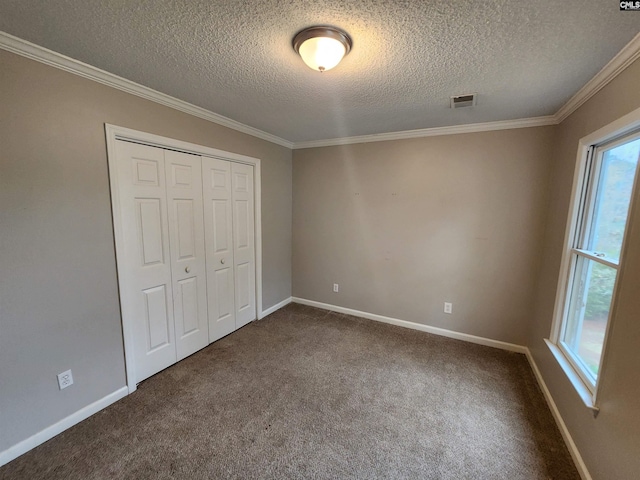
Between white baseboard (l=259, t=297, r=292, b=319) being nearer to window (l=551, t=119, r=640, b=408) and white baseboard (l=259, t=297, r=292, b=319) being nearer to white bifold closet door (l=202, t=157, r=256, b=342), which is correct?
white bifold closet door (l=202, t=157, r=256, b=342)

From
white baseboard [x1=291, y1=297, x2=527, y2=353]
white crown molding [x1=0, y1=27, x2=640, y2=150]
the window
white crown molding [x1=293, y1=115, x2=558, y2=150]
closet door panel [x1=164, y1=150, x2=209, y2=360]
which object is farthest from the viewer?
white baseboard [x1=291, y1=297, x2=527, y2=353]

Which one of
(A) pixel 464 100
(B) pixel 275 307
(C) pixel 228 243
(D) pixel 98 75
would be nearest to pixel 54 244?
(D) pixel 98 75

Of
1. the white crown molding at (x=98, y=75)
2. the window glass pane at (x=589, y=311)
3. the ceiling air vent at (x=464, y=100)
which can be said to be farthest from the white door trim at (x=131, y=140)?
the window glass pane at (x=589, y=311)

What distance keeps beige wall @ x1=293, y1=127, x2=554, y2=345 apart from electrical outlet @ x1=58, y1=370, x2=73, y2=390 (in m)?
2.62

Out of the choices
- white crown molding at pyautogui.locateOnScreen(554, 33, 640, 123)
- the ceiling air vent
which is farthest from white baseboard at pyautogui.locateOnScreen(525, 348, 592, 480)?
the ceiling air vent

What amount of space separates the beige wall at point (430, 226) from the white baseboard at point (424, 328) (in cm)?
6

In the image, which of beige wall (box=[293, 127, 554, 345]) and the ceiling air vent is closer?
the ceiling air vent

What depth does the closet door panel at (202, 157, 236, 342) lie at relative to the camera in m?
2.66

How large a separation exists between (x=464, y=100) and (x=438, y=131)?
2.51 feet

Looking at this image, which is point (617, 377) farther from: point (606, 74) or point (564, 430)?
point (606, 74)

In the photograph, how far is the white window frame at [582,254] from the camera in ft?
4.55

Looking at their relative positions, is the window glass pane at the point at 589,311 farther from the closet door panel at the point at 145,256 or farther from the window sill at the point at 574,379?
the closet door panel at the point at 145,256

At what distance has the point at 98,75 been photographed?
1.73 m

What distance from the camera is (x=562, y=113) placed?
7.31ft
